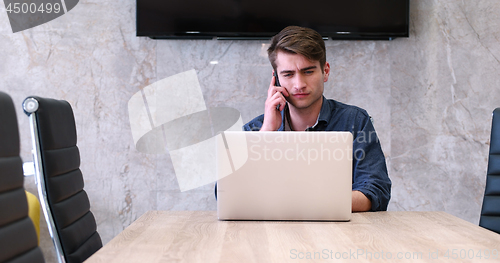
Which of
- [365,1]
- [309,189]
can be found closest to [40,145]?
[309,189]

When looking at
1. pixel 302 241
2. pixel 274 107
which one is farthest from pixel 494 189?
pixel 302 241

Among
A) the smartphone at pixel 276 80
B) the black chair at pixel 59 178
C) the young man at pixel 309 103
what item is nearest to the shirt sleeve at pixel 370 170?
the young man at pixel 309 103

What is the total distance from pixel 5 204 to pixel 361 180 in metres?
1.13

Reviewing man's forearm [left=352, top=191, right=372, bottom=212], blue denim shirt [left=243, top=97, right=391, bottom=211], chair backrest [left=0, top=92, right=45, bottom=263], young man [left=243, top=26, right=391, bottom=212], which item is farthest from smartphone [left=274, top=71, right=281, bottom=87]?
chair backrest [left=0, top=92, right=45, bottom=263]

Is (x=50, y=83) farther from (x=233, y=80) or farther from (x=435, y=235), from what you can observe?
(x=435, y=235)

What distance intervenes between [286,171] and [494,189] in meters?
1.04

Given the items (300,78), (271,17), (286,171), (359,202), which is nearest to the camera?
(286,171)

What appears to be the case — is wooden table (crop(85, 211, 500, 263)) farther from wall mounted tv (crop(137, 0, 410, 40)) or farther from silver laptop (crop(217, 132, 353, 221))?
wall mounted tv (crop(137, 0, 410, 40))

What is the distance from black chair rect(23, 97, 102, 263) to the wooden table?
200 millimetres

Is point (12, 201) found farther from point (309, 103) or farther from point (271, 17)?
point (271, 17)

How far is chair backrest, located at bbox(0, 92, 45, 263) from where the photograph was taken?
0.76 metres

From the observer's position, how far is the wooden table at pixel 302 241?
2.48ft

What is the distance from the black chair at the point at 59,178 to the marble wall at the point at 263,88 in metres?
1.37

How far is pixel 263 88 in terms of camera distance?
102 inches
